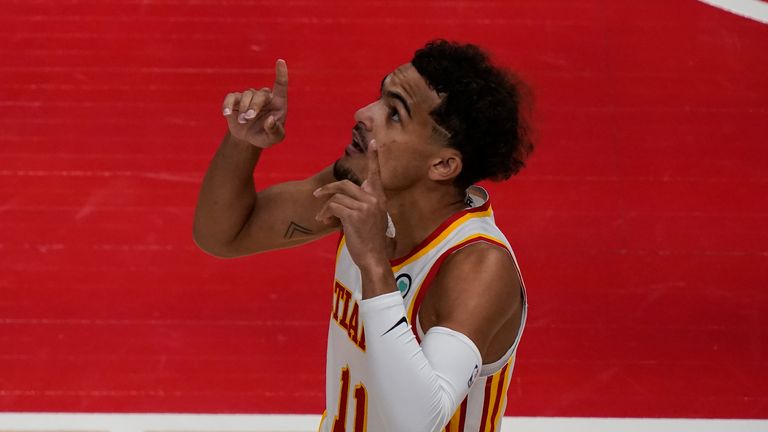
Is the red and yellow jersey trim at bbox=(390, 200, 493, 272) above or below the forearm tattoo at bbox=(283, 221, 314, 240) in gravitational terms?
above

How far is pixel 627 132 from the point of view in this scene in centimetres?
588

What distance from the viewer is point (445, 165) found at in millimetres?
2916

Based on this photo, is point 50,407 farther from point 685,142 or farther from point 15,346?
point 685,142

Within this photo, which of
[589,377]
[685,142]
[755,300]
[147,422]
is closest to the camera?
[147,422]

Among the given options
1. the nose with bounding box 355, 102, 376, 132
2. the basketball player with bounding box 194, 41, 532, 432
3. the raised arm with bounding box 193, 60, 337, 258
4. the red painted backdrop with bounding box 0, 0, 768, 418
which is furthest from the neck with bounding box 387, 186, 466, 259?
the red painted backdrop with bounding box 0, 0, 768, 418

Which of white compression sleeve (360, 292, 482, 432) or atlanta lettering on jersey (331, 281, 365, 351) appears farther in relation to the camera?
atlanta lettering on jersey (331, 281, 365, 351)

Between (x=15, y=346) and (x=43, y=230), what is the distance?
72 centimetres

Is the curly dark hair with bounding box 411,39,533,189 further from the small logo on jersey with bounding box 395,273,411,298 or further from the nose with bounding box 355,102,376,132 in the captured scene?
the small logo on jersey with bounding box 395,273,411,298

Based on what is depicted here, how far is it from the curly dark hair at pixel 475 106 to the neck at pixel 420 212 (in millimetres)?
53

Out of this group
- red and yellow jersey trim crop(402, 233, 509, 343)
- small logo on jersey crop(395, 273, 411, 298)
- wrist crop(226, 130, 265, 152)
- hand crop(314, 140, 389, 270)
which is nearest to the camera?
hand crop(314, 140, 389, 270)

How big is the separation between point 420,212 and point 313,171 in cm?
269

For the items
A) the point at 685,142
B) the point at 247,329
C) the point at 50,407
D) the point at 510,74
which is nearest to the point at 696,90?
the point at 685,142

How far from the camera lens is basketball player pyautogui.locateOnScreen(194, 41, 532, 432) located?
2.43 meters

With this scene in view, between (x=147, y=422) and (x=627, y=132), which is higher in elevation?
(x=627, y=132)
